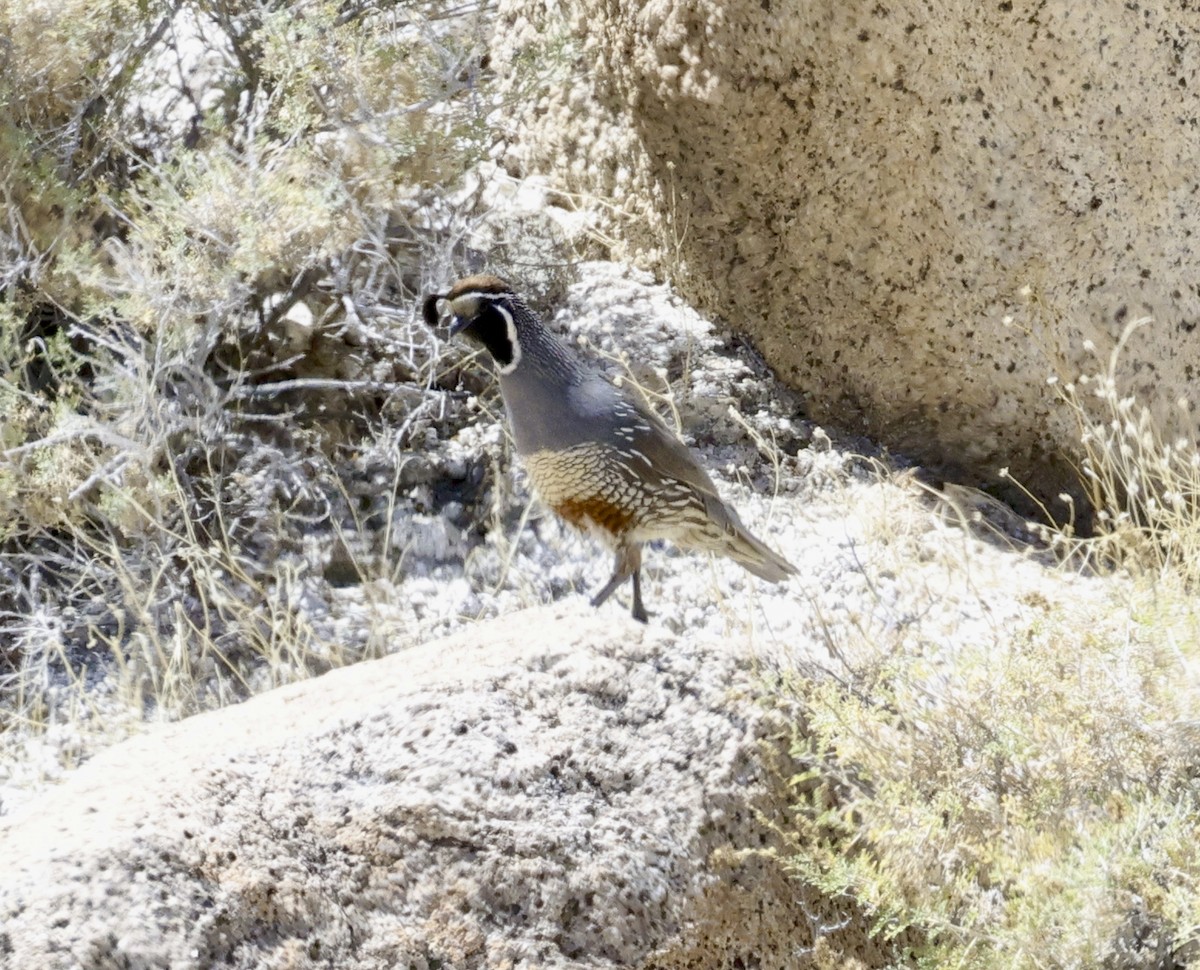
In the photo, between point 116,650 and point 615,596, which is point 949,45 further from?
point 116,650

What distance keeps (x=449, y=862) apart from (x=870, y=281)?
289 centimetres

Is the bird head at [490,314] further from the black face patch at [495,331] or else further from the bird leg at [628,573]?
the bird leg at [628,573]

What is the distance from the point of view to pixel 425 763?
9.00 ft

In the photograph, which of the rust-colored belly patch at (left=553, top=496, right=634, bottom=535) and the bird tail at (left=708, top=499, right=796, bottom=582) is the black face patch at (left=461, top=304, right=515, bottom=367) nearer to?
the rust-colored belly patch at (left=553, top=496, right=634, bottom=535)

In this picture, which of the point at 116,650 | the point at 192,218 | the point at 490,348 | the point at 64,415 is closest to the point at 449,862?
the point at 490,348

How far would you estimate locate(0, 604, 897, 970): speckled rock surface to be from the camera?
2393 millimetres

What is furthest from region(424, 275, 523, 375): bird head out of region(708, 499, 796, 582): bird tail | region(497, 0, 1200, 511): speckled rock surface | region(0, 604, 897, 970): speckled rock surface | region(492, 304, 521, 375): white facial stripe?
region(497, 0, 1200, 511): speckled rock surface

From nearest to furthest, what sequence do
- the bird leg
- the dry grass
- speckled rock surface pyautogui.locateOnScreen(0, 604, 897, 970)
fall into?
1. speckled rock surface pyautogui.locateOnScreen(0, 604, 897, 970)
2. the dry grass
3. the bird leg

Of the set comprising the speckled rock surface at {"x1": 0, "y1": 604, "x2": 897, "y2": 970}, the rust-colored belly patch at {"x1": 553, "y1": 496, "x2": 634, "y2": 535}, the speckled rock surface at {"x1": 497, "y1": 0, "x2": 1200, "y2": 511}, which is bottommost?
the speckled rock surface at {"x1": 0, "y1": 604, "x2": 897, "y2": 970}

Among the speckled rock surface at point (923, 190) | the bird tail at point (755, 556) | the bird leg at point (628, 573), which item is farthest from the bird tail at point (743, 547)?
the speckled rock surface at point (923, 190)

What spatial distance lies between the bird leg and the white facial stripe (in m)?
0.51

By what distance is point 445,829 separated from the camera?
2.67 metres

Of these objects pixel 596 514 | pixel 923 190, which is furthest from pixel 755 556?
pixel 923 190

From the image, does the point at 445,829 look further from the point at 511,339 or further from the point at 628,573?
the point at 511,339
